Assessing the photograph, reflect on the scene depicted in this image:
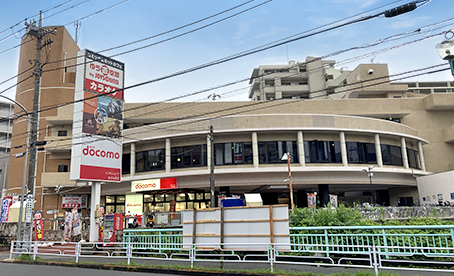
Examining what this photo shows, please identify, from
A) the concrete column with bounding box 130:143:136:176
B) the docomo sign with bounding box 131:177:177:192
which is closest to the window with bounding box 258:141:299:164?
the docomo sign with bounding box 131:177:177:192

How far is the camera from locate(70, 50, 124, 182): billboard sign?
22984 millimetres

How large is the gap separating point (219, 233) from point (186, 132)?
22.7 metres

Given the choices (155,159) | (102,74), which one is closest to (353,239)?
(102,74)

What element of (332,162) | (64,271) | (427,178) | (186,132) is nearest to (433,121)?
(427,178)

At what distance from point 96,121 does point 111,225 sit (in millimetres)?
7777

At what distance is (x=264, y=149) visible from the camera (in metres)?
34.1

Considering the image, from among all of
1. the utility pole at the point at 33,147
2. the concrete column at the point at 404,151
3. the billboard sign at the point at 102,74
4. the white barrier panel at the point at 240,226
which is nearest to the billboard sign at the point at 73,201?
the billboard sign at the point at 102,74

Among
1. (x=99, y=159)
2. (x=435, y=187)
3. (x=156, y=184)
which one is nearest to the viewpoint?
(x=99, y=159)

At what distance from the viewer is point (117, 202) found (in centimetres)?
4188

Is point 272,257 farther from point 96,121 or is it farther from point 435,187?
point 435,187

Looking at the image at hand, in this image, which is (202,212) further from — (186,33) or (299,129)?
(299,129)

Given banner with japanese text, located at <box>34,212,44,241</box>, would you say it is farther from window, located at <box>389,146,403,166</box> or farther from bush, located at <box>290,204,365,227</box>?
window, located at <box>389,146,403,166</box>

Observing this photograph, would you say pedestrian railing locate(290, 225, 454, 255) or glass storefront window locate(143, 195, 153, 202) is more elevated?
glass storefront window locate(143, 195, 153, 202)

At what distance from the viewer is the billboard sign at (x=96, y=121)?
75.4 feet
